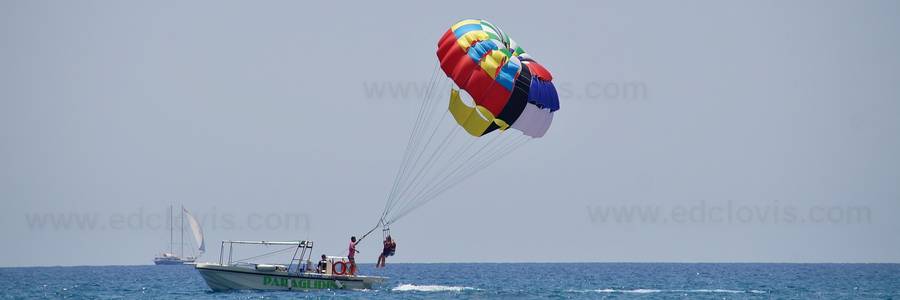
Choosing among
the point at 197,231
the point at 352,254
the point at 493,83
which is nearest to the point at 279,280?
the point at 352,254

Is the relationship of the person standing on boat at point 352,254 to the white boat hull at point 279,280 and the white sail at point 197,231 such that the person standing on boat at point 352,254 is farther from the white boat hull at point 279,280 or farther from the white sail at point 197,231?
the white sail at point 197,231

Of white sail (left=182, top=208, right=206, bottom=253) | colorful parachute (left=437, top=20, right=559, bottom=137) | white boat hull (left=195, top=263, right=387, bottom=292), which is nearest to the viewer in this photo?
colorful parachute (left=437, top=20, right=559, bottom=137)

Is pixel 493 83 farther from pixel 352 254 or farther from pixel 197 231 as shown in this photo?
pixel 197 231

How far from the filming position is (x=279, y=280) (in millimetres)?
43500

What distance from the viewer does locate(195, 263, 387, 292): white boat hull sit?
43344 mm

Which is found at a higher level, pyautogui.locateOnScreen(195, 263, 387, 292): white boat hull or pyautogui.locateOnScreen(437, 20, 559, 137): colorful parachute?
pyautogui.locateOnScreen(437, 20, 559, 137): colorful parachute

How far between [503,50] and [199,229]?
83781mm

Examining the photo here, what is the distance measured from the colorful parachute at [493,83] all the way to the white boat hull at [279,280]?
750 cm

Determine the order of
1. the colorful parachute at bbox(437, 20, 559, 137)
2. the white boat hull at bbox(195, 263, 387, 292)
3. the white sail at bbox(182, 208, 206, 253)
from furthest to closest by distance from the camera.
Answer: the white sail at bbox(182, 208, 206, 253)
the white boat hull at bbox(195, 263, 387, 292)
the colorful parachute at bbox(437, 20, 559, 137)

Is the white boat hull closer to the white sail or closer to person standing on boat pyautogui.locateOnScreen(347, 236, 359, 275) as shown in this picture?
person standing on boat pyautogui.locateOnScreen(347, 236, 359, 275)

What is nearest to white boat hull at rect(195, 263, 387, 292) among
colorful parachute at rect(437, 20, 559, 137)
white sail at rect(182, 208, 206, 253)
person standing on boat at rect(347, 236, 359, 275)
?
person standing on boat at rect(347, 236, 359, 275)

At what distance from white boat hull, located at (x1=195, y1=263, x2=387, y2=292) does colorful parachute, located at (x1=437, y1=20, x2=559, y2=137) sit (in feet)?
24.6

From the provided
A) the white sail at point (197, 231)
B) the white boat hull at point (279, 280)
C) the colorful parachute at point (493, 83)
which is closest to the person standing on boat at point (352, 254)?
the white boat hull at point (279, 280)

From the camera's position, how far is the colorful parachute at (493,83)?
128ft
